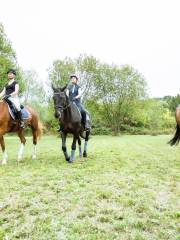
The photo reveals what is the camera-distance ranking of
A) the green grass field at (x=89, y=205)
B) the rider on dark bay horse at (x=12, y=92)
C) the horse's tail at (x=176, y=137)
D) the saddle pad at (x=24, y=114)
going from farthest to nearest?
the horse's tail at (x=176, y=137) → the saddle pad at (x=24, y=114) → the rider on dark bay horse at (x=12, y=92) → the green grass field at (x=89, y=205)

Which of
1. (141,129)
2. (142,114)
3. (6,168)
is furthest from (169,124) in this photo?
(6,168)

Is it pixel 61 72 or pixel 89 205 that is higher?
pixel 61 72

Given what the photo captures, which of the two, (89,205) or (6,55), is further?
(6,55)

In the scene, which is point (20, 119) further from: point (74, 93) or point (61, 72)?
point (61, 72)

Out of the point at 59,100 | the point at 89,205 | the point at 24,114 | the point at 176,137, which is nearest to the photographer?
the point at 89,205

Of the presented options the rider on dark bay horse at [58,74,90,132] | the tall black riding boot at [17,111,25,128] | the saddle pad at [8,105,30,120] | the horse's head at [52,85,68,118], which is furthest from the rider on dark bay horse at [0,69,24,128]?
the rider on dark bay horse at [58,74,90,132]

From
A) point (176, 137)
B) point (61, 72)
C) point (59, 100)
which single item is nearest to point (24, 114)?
point (59, 100)

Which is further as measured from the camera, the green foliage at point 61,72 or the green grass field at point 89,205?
the green foliage at point 61,72

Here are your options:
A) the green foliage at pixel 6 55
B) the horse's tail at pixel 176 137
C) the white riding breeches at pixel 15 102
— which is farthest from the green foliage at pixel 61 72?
the white riding breeches at pixel 15 102

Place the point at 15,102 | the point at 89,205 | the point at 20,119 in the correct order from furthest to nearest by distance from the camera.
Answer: the point at 20,119 < the point at 15,102 < the point at 89,205

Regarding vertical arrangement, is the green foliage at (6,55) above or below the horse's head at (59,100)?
above

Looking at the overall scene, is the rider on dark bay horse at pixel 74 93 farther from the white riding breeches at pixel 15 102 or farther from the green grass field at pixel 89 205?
the green grass field at pixel 89 205

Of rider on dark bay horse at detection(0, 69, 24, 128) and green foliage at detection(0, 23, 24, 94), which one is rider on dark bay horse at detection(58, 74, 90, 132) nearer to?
rider on dark bay horse at detection(0, 69, 24, 128)

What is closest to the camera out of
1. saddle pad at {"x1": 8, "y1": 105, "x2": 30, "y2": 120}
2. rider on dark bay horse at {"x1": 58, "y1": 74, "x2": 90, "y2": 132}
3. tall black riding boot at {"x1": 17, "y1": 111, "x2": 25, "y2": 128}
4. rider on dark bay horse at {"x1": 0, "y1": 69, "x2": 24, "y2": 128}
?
rider on dark bay horse at {"x1": 0, "y1": 69, "x2": 24, "y2": 128}
